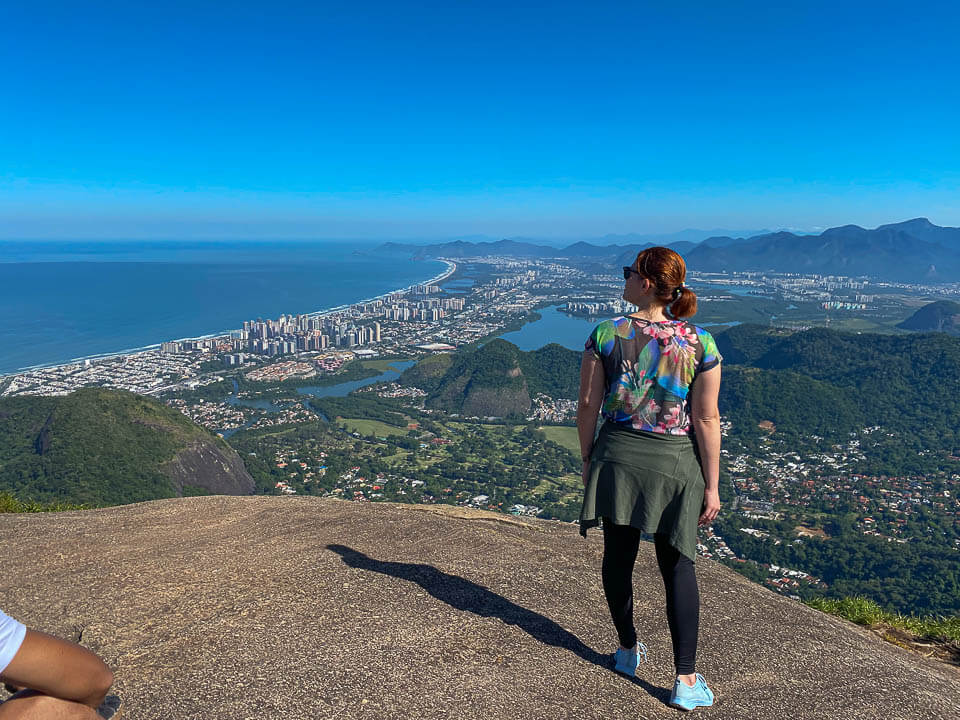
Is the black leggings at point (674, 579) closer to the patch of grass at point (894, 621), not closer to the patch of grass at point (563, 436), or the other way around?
the patch of grass at point (894, 621)

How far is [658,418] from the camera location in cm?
261

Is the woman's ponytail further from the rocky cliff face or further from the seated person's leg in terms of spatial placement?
the rocky cliff face

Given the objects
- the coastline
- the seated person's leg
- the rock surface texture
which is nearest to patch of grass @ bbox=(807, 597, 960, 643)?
the rock surface texture

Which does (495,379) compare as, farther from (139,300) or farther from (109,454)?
(139,300)

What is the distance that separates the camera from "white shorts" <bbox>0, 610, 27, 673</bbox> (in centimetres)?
185

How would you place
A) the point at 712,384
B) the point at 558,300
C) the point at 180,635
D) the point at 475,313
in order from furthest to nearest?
the point at 558,300
the point at 475,313
the point at 180,635
the point at 712,384

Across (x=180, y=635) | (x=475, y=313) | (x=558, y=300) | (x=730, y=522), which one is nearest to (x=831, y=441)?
(x=730, y=522)

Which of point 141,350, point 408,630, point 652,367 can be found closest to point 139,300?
point 141,350

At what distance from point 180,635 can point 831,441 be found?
5105 cm

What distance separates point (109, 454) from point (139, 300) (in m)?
101

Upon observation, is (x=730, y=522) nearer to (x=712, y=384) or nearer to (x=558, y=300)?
(x=712, y=384)

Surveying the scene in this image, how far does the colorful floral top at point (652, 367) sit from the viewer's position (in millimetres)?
2572

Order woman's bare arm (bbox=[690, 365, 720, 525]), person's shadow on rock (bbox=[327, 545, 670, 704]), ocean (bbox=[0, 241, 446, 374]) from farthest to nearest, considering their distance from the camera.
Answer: ocean (bbox=[0, 241, 446, 374])
person's shadow on rock (bbox=[327, 545, 670, 704])
woman's bare arm (bbox=[690, 365, 720, 525])

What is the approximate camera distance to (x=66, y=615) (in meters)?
3.67
